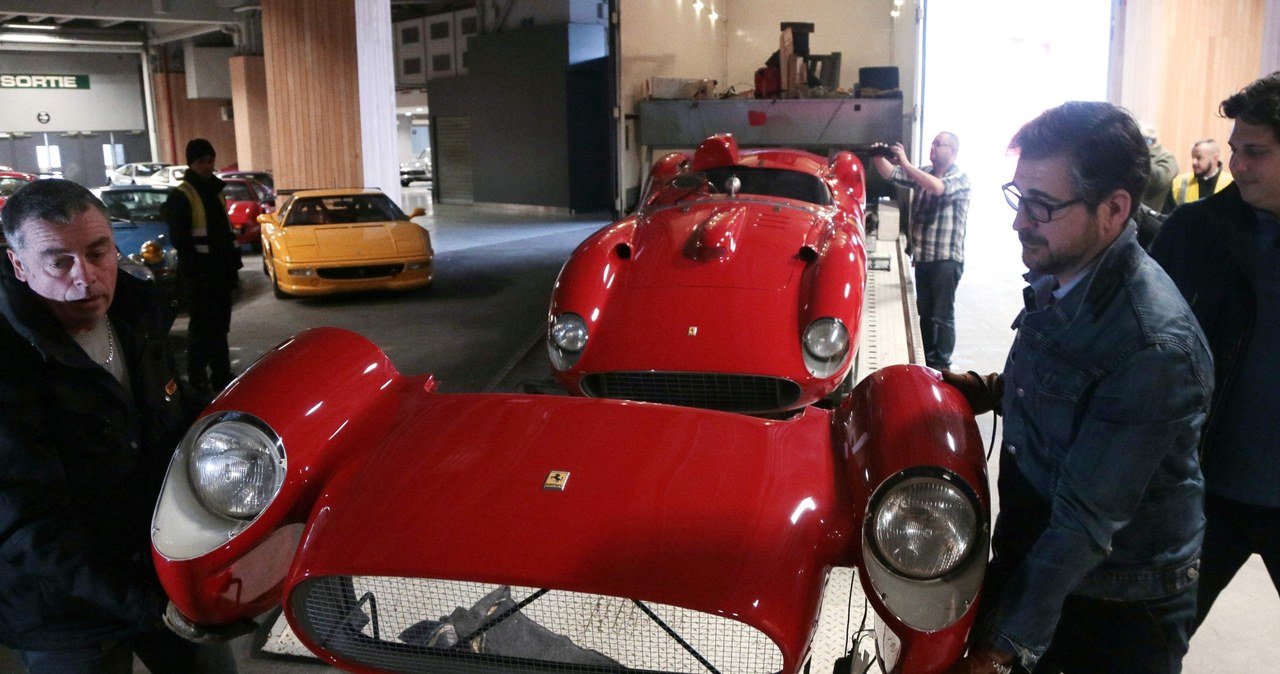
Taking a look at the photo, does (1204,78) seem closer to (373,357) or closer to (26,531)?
(373,357)

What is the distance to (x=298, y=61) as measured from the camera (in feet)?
40.9

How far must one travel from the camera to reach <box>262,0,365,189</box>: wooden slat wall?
12.4 m

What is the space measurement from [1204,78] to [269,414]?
998 centimetres

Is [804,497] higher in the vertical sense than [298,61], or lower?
lower

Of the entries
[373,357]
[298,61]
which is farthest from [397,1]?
[373,357]

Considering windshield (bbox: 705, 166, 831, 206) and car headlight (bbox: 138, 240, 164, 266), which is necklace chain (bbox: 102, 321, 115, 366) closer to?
windshield (bbox: 705, 166, 831, 206)

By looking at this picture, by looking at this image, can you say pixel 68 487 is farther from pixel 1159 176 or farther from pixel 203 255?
pixel 1159 176

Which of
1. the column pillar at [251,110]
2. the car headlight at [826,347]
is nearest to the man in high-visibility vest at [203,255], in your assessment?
the car headlight at [826,347]

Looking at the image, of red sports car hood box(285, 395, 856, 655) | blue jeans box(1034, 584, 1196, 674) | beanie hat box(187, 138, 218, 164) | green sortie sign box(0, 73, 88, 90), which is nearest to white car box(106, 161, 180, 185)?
green sortie sign box(0, 73, 88, 90)

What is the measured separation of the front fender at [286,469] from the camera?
1.91 metres

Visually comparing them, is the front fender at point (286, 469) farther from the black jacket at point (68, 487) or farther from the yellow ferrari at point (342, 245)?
the yellow ferrari at point (342, 245)

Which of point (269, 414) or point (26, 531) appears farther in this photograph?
point (269, 414)

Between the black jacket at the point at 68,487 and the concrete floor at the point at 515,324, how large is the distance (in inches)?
48.6

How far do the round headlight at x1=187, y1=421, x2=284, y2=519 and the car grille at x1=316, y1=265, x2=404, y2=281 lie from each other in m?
8.09
